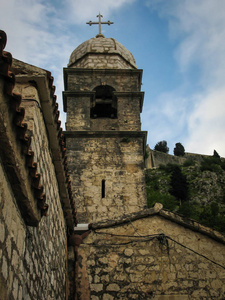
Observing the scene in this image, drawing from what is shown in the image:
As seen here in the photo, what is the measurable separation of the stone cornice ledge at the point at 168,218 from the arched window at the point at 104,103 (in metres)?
5.98

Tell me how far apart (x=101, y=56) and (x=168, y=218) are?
813cm

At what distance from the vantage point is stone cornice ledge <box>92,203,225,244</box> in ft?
21.6

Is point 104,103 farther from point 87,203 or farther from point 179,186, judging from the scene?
point 179,186

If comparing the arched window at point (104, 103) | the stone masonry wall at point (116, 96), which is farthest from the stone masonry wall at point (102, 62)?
the arched window at point (104, 103)

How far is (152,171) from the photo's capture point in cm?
5703

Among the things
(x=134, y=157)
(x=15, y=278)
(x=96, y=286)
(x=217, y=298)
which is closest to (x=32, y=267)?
(x=15, y=278)

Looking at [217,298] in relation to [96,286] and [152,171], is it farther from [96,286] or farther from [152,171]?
[152,171]

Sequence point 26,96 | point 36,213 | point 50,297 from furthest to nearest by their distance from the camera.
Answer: point 50,297 → point 26,96 → point 36,213

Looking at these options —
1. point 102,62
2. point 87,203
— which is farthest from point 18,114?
point 102,62

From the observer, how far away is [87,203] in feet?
32.2

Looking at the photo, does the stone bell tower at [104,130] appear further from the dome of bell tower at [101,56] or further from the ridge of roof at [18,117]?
the ridge of roof at [18,117]

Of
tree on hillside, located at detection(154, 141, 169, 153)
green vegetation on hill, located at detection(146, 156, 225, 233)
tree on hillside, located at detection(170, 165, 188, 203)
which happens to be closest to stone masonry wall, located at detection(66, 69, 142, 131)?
green vegetation on hill, located at detection(146, 156, 225, 233)

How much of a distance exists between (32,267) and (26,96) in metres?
1.80

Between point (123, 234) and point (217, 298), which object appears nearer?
point (217, 298)
